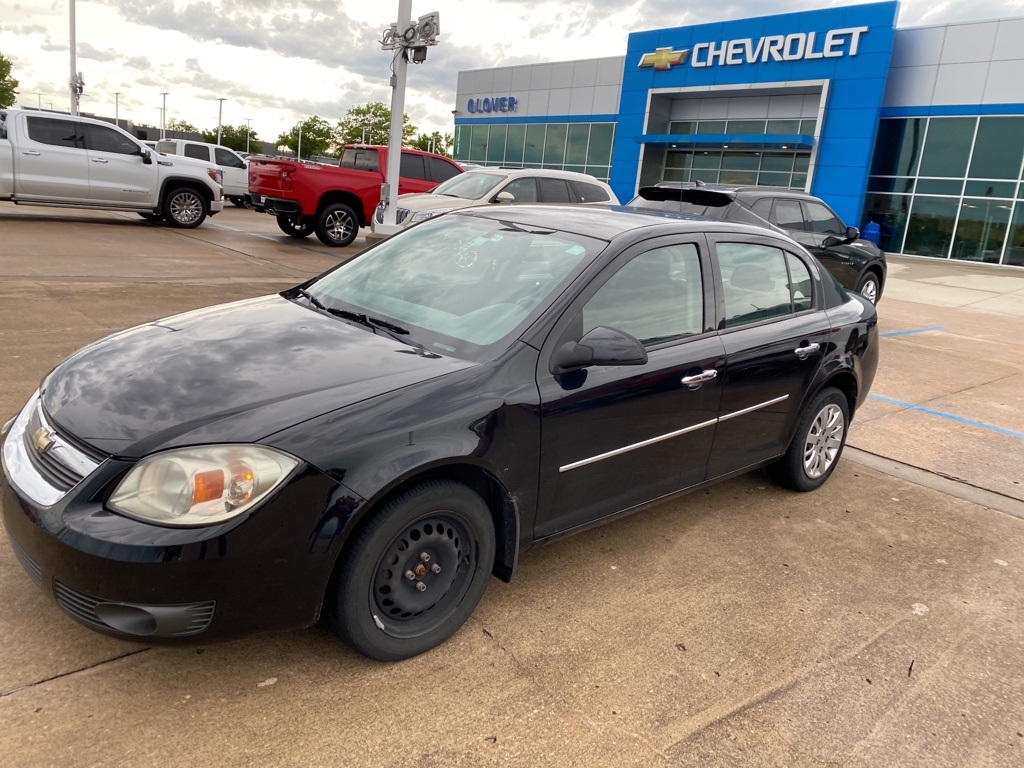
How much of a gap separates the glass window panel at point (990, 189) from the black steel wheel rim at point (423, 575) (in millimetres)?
26692

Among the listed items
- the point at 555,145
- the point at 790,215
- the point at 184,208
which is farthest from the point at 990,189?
the point at 184,208

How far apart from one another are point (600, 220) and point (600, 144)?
33.7 metres

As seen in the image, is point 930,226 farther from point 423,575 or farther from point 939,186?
point 423,575

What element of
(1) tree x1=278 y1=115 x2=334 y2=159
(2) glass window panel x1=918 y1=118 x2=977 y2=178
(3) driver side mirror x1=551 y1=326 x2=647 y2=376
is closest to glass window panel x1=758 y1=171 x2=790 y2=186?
(2) glass window panel x1=918 y1=118 x2=977 y2=178

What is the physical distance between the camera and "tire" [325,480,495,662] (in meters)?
2.46

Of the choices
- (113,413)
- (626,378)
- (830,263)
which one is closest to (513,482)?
(626,378)

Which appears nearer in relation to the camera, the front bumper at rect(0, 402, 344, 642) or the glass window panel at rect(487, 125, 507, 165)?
the front bumper at rect(0, 402, 344, 642)

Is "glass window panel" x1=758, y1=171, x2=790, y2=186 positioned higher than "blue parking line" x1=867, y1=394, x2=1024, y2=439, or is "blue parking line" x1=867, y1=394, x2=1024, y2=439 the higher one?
"glass window panel" x1=758, y1=171, x2=790, y2=186

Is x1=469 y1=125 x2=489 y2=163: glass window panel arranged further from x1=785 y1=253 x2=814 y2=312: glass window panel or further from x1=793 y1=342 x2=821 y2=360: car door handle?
x1=793 y1=342 x2=821 y2=360: car door handle

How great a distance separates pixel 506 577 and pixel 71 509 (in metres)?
1.50

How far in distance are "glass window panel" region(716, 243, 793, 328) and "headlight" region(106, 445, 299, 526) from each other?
235cm

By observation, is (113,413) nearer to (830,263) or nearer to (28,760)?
(28,760)

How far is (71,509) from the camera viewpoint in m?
2.24

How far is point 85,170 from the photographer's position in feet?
46.1
